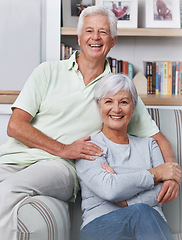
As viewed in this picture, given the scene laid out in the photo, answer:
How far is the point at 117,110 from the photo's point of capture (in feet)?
5.03

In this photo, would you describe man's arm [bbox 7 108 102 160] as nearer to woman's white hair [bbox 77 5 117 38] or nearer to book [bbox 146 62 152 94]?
woman's white hair [bbox 77 5 117 38]

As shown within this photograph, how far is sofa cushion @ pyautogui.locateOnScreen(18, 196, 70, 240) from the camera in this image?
1196 mm

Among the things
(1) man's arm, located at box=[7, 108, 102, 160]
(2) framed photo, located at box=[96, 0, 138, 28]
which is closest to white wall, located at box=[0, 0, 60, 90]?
(2) framed photo, located at box=[96, 0, 138, 28]

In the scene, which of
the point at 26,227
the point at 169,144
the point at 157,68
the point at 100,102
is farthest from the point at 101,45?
the point at 157,68

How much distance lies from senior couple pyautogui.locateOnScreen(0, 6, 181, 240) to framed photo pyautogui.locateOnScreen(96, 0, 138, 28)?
90cm

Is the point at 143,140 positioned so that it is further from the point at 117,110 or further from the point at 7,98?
the point at 7,98

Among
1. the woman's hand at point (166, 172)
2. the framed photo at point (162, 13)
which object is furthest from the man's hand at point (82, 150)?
the framed photo at point (162, 13)

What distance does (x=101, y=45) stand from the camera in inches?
68.9

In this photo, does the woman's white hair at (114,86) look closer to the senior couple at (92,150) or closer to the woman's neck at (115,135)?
the senior couple at (92,150)

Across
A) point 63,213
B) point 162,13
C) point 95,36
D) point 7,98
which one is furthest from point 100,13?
point 162,13

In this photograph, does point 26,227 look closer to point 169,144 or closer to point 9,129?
point 9,129

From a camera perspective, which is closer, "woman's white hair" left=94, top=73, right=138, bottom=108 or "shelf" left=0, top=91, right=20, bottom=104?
"woman's white hair" left=94, top=73, right=138, bottom=108

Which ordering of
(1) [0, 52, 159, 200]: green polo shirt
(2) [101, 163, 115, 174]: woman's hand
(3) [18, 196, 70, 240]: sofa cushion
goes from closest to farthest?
(3) [18, 196, 70, 240]: sofa cushion, (2) [101, 163, 115, 174]: woman's hand, (1) [0, 52, 159, 200]: green polo shirt

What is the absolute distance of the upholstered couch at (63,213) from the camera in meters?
1.21
